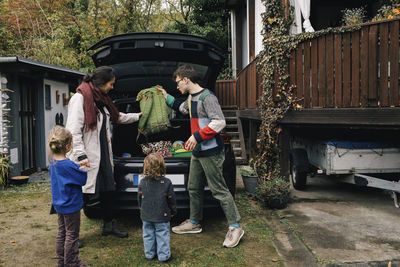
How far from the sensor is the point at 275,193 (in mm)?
5168

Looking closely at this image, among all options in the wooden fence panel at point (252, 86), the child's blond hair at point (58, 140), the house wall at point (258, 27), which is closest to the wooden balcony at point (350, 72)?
the wooden fence panel at point (252, 86)

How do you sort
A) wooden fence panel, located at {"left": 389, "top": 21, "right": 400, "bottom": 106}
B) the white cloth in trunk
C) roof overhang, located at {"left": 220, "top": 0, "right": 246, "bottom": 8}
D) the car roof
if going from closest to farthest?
1. the car roof
2. wooden fence panel, located at {"left": 389, "top": 21, "right": 400, "bottom": 106}
3. the white cloth in trunk
4. roof overhang, located at {"left": 220, "top": 0, "right": 246, "bottom": 8}

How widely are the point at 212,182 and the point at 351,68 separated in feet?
9.44

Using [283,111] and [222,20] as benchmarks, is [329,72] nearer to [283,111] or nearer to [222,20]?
[283,111]

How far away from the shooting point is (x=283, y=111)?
5.69 metres

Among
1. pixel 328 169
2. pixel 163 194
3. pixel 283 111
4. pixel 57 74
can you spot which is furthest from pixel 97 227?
pixel 57 74

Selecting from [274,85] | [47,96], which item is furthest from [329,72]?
[47,96]

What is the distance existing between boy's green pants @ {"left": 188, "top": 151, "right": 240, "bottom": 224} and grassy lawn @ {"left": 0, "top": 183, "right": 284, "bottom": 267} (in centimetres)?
36

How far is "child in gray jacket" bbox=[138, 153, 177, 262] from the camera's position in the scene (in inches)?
129

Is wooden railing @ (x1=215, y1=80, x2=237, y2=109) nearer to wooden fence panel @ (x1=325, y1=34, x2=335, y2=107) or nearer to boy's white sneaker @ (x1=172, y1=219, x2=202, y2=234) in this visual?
wooden fence panel @ (x1=325, y1=34, x2=335, y2=107)

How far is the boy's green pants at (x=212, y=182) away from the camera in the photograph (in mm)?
3746

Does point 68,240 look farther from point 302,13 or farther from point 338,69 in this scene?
point 302,13

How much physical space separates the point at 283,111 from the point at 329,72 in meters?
0.91

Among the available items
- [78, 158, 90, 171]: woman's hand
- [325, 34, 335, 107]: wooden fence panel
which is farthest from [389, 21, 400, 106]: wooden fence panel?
[78, 158, 90, 171]: woman's hand
